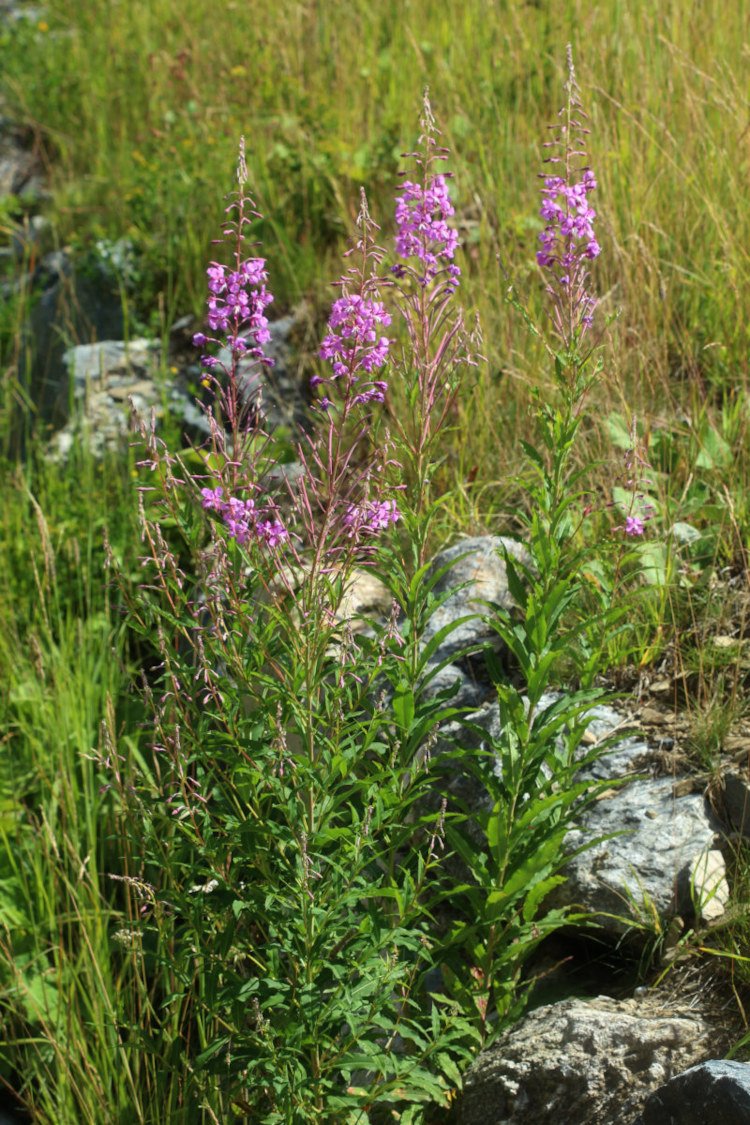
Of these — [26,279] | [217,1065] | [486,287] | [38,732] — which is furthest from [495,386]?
[26,279]

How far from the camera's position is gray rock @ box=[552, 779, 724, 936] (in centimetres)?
241

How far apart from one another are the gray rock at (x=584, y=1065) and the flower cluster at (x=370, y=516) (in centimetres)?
105

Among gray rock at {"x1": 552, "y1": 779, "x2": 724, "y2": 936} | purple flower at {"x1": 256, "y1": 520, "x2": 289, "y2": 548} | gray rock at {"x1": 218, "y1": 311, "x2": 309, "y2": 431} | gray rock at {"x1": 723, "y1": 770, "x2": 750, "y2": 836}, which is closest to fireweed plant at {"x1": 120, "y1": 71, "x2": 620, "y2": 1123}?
purple flower at {"x1": 256, "y1": 520, "x2": 289, "y2": 548}

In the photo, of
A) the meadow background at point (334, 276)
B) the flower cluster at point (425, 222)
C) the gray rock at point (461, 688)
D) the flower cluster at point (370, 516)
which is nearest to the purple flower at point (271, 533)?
the flower cluster at point (370, 516)

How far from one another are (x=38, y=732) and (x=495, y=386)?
6.12 feet

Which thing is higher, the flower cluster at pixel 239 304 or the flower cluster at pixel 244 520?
the flower cluster at pixel 239 304

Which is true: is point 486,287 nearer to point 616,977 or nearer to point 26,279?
point 616,977

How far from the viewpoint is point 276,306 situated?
15.8 ft

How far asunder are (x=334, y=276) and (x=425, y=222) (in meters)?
2.68

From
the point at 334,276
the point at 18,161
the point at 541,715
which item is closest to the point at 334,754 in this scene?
the point at 541,715

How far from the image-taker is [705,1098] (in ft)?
5.98

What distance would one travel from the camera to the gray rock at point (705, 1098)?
1770mm

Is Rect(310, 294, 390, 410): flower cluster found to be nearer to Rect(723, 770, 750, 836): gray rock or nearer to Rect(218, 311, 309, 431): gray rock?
Rect(723, 770, 750, 836): gray rock

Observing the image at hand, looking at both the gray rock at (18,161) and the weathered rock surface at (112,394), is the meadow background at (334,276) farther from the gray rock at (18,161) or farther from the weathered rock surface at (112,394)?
the gray rock at (18,161)
